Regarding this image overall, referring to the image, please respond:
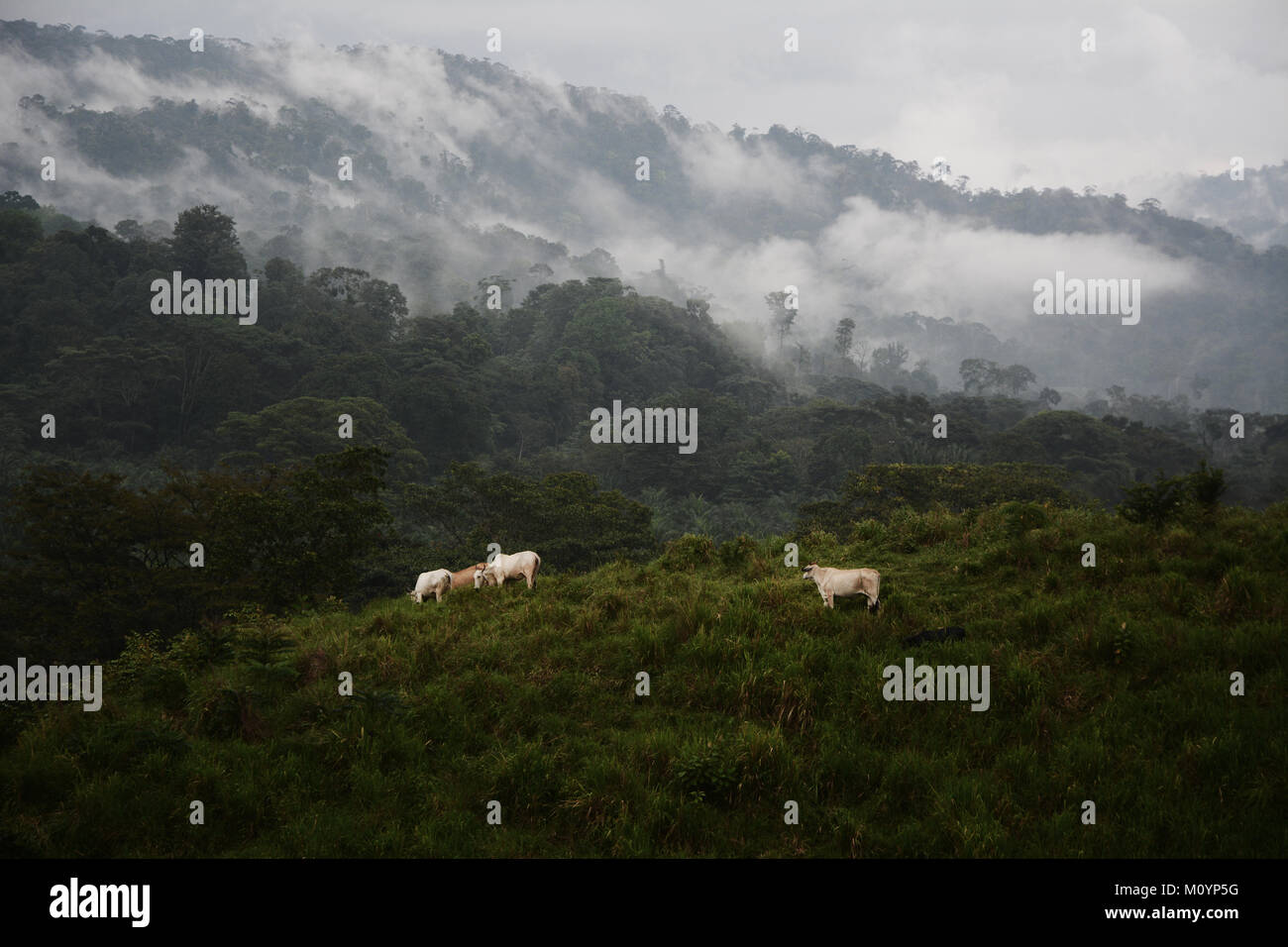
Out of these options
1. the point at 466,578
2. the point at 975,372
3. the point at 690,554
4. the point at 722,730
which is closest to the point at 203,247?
the point at 466,578

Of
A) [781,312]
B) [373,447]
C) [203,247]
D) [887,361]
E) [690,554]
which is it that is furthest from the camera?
[887,361]

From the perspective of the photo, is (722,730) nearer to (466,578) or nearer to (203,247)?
(466,578)

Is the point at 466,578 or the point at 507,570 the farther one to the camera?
the point at 466,578

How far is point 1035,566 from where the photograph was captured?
973cm

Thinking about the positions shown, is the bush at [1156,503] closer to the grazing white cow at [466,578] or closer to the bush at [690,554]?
the bush at [690,554]

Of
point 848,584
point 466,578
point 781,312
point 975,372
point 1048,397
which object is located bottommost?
point 848,584

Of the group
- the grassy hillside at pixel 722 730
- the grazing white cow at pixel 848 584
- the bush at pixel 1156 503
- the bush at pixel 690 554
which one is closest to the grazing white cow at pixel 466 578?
the grassy hillside at pixel 722 730

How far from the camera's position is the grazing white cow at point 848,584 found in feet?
29.1

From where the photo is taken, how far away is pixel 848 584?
902 cm

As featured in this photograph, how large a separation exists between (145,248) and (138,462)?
29.1m

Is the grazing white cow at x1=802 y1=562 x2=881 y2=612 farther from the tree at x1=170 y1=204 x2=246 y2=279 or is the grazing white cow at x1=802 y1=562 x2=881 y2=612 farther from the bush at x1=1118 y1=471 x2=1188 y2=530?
the tree at x1=170 y1=204 x2=246 y2=279

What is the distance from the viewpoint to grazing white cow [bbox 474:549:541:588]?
11.9 metres

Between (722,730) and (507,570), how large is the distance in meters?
6.05
